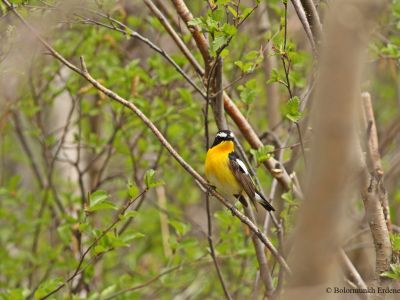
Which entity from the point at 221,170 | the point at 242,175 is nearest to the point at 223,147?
the point at 221,170

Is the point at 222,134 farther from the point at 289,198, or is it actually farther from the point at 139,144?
the point at 139,144

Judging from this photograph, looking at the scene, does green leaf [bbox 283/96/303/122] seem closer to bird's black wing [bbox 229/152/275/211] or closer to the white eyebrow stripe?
the white eyebrow stripe

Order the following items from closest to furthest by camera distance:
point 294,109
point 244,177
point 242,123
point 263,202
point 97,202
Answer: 1. point 294,109
2. point 97,202
3. point 242,123
4. point 263,202
5. point 244,177

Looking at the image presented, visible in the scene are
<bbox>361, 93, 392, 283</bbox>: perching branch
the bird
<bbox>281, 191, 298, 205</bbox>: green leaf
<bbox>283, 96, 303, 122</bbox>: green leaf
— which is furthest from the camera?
the bird

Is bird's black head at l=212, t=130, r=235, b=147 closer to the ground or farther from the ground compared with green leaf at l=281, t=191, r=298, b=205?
farther from the ground

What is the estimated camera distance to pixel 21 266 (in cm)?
664

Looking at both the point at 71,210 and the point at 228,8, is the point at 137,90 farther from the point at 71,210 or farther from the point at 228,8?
the point at 228,8

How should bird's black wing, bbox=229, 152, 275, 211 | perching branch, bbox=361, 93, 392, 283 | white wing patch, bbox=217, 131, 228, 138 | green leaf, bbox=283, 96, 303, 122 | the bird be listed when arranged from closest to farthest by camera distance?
perching branch, bbox=361, 93, 392, 283
green leaf, bbox=283, 96, 303, 122
white wing patch, bbox=217, 131, 228, 138
bird's black wing, bbox=229, 152, 275, 211
the bird

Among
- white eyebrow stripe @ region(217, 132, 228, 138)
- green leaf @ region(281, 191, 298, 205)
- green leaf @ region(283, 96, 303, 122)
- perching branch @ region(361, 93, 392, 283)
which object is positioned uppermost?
white eyebrow stripe @ region(217, 132, 228, 138)

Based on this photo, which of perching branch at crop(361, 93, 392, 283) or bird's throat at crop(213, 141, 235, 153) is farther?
bird's throat at crop(213, 141, 235, 153)

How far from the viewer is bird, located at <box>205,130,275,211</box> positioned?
5055mm

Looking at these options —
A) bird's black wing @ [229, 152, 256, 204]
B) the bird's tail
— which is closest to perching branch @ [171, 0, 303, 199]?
the bird's tail

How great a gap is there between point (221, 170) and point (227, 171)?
0.16 feet

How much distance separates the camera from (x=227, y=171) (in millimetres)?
5172
